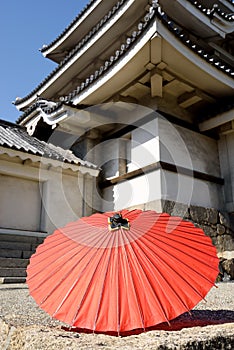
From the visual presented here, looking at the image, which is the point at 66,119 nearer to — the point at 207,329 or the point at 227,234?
the point at 227,234

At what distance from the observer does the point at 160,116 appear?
6715 millimetres

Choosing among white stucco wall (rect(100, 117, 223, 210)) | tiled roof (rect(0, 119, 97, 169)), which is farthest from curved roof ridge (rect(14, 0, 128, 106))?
white stucco wall (rect(100, 117, 223, 210))

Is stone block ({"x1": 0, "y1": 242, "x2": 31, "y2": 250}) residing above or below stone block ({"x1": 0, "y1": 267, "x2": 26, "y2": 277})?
above

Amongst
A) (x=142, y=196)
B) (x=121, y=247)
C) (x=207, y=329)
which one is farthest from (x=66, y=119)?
(x=207, y=329)

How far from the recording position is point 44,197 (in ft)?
23.5

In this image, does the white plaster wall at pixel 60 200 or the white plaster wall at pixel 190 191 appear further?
the white plaster wall at pixel 60 200

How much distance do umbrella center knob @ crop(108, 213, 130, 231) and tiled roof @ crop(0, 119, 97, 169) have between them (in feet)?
16.6

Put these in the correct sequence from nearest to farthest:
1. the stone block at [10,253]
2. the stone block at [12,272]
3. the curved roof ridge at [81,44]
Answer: the stone block at [12,272]
the stone block at [10,253]
the curved roof ridge at [81,44]

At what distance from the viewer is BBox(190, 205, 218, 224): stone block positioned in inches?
256

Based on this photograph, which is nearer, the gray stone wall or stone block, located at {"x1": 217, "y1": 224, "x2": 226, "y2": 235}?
the gray stone wall

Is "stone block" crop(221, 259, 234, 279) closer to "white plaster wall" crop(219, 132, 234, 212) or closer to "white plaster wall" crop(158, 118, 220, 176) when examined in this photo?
"white plaster wall" crop(219, 132, 234, 212)

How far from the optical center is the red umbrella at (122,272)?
5.12 ft

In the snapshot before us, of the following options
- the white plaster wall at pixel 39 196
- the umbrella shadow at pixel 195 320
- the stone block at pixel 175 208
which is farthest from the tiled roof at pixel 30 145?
the umbrella shadow at pixel 195 320

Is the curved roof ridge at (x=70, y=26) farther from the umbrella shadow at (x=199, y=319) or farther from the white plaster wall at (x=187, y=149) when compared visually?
the umbrella shadow at (x=199, y=319)
